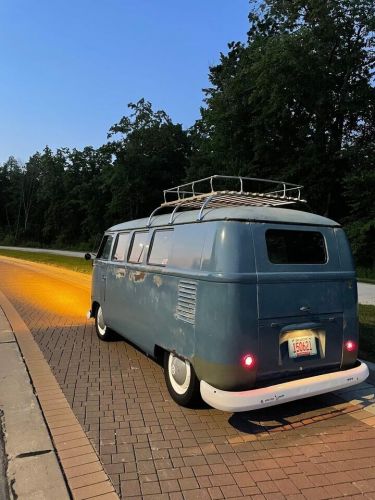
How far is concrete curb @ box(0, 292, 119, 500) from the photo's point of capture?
3.15m

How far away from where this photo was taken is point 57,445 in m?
3.79

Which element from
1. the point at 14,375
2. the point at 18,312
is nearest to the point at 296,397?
the point at 14,375

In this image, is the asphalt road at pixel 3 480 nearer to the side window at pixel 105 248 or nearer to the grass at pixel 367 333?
the side window at pixel 105 248

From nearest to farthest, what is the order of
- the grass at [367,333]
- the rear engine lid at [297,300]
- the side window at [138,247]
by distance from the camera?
the rear engine lid at [297,300] < the side window at [138,247] < the grass at [367,333]

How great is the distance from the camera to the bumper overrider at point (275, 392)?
3734mm

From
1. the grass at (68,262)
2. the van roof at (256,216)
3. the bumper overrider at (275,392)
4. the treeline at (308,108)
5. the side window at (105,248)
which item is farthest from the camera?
the treeline at (308,108)

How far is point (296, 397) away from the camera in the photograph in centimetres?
397

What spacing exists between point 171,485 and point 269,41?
2320 cm

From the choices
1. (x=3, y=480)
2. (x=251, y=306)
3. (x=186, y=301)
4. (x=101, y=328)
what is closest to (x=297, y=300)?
(x=251, y=306)

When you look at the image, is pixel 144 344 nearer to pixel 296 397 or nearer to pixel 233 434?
pixel 233 434

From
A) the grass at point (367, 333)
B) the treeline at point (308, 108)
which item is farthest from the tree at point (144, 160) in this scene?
the grass at point (367, 333)

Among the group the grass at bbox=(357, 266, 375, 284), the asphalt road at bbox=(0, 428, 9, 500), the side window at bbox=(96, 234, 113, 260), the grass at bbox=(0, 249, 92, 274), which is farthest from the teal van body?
the grass at bbox=(357, 266, 375, 284)

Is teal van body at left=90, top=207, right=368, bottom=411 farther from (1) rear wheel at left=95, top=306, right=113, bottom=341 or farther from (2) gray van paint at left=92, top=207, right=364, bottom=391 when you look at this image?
(1) rear wheel at left=95, top=306, right=113, bottom=341

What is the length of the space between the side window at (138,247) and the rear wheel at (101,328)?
1.61 meters
